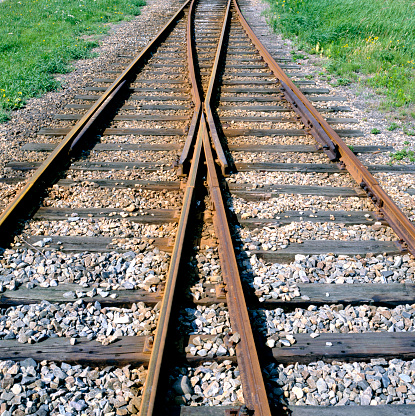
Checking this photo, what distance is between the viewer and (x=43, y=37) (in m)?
10.9

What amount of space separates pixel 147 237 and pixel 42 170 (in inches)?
61.8

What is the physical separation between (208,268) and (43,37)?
10.1 meters

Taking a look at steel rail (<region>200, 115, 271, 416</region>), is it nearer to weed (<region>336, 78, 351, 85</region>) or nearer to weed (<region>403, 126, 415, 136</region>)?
weed (<region>403, 126, 415, 136</region>)

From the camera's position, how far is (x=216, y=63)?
310 inches

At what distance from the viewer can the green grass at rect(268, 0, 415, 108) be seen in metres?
7.65

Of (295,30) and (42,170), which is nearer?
(42,170)

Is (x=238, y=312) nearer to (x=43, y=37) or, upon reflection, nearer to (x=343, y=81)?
(x=343, y=81)

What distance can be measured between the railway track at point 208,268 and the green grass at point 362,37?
2282mm

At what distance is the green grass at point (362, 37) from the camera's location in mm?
7652

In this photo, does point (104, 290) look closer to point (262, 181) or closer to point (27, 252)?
point (27, 252)

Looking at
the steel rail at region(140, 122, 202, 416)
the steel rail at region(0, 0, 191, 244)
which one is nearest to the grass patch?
the steel rail at region(140, 122, 202, 416)

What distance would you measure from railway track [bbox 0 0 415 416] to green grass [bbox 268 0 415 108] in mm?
2282

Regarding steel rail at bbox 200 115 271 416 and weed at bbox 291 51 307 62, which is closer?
steel rail at bbox 200 115 271 416

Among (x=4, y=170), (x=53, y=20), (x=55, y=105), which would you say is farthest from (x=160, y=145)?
(x=53, y=20)
